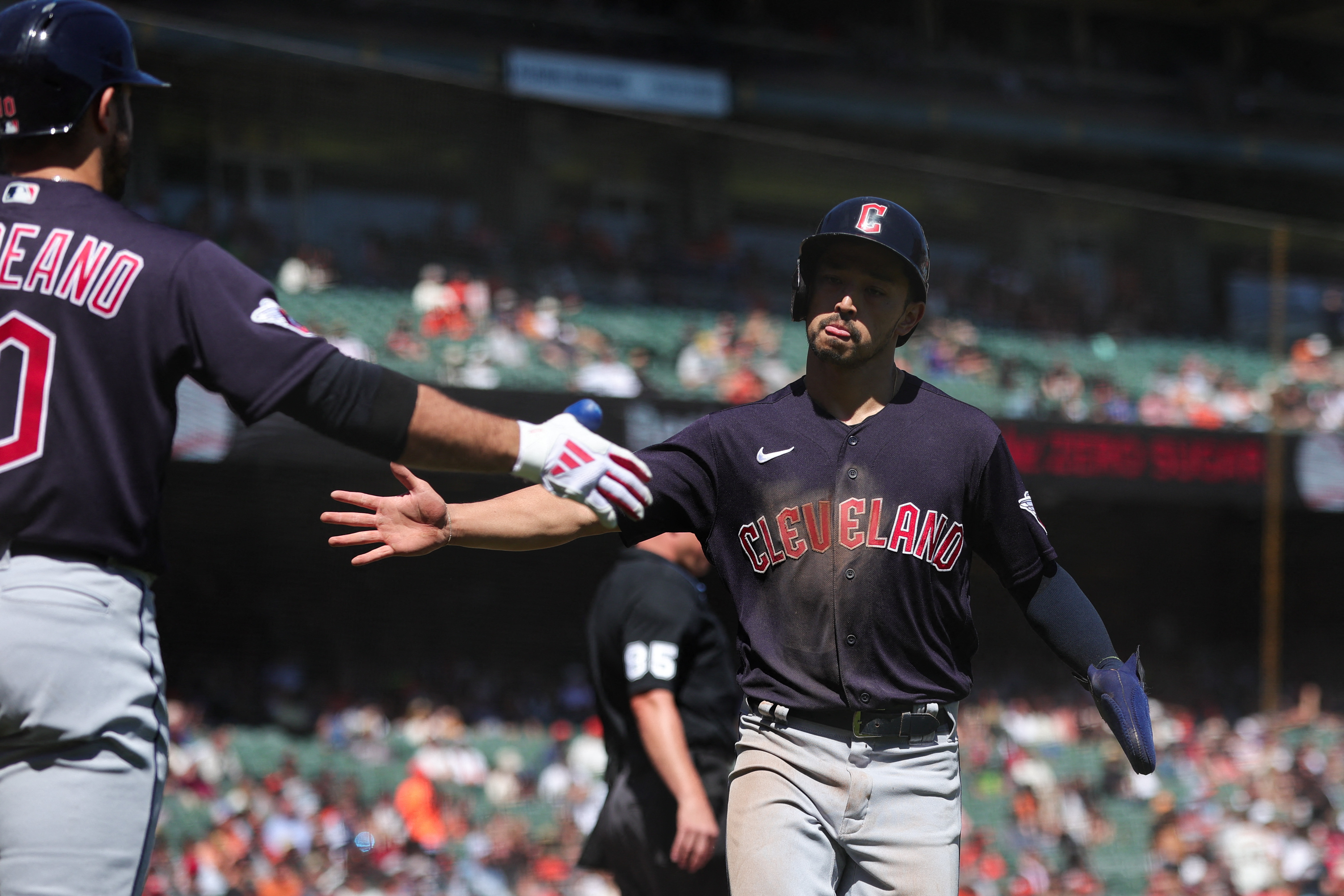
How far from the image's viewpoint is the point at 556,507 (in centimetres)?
264

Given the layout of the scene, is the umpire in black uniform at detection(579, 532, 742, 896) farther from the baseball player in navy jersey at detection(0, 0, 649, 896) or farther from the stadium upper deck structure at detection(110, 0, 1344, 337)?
the stadium upper deck structure at detection(110, 0, 1344, 337)

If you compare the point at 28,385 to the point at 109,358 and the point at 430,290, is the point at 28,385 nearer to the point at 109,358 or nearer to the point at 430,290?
the point at 109,358

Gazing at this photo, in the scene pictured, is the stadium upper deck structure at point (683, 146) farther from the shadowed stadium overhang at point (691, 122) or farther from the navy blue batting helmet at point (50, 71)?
the navy blue batting helmet at point (50, 71)

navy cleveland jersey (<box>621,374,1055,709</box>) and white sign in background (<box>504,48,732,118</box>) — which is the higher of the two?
white sign in background (<box>504,48,732,118</box>)

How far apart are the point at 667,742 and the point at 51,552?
218cm

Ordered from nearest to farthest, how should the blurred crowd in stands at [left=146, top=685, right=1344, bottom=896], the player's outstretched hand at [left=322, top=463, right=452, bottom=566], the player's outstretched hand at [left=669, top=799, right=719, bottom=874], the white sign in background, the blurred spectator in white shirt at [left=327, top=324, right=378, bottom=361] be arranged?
the player's outstretched hand at [left=322, top=463, right=452, bottom=566] < the player's outstretched hand at [left=669, top=799, right=719, bottom=874] < the blurred crowd in stands at [left=146, top=685, right=1344, bottom=896] < the blurred spectator in white shirt at [left=327, top=324, right=378, bottom=361] < the white sign in background

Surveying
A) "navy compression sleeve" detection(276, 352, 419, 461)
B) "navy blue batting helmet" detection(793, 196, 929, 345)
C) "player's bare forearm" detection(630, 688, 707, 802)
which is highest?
"navy blue batting helmet" detection(793, 196, 929, 345)

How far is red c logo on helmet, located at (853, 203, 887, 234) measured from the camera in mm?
2828

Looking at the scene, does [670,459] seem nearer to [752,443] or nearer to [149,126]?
[752,443]

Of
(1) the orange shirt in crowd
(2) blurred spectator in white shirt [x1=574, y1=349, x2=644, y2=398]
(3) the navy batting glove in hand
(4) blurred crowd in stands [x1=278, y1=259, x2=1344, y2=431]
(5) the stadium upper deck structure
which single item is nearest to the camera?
(3) the navy batting glove in hand

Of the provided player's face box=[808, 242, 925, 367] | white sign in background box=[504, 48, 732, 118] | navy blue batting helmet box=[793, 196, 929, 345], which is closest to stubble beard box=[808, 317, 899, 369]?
player's face box=[808, 242, 925, 367]

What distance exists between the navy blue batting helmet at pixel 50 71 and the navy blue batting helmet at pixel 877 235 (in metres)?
1.43

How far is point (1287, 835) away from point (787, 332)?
16.5 ft

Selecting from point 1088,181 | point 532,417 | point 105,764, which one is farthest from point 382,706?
point 1088,181
